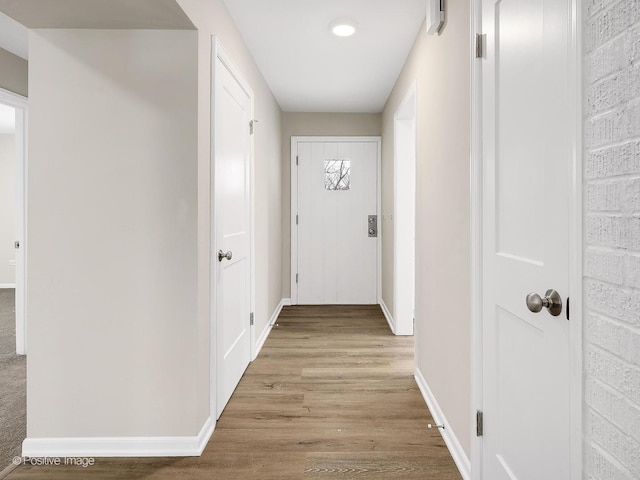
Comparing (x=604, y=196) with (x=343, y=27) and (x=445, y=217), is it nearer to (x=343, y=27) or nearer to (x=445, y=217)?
(x=445, y=217)

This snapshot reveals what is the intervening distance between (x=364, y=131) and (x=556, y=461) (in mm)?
4254

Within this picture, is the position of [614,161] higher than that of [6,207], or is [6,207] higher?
[6,207]

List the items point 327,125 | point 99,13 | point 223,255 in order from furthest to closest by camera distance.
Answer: point 327,125
point 223,255
point 99,13

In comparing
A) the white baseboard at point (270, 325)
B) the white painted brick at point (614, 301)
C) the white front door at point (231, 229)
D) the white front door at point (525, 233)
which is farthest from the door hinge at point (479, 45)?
the white baseboard at point (270, 325)

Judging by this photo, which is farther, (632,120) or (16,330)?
(16,330)

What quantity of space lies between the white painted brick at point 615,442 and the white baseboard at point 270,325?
2488 millimetres

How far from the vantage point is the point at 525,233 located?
1196 mm

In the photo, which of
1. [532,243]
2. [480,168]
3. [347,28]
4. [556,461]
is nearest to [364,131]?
[347,28]

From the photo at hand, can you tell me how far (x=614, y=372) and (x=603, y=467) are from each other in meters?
0.22

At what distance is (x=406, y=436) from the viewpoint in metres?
1.98

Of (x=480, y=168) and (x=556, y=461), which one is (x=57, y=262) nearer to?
(x=480, y=168)

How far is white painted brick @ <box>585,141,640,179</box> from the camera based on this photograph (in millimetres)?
753

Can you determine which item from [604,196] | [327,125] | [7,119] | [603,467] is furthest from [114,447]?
[7,119]

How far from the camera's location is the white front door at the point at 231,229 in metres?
2.13
